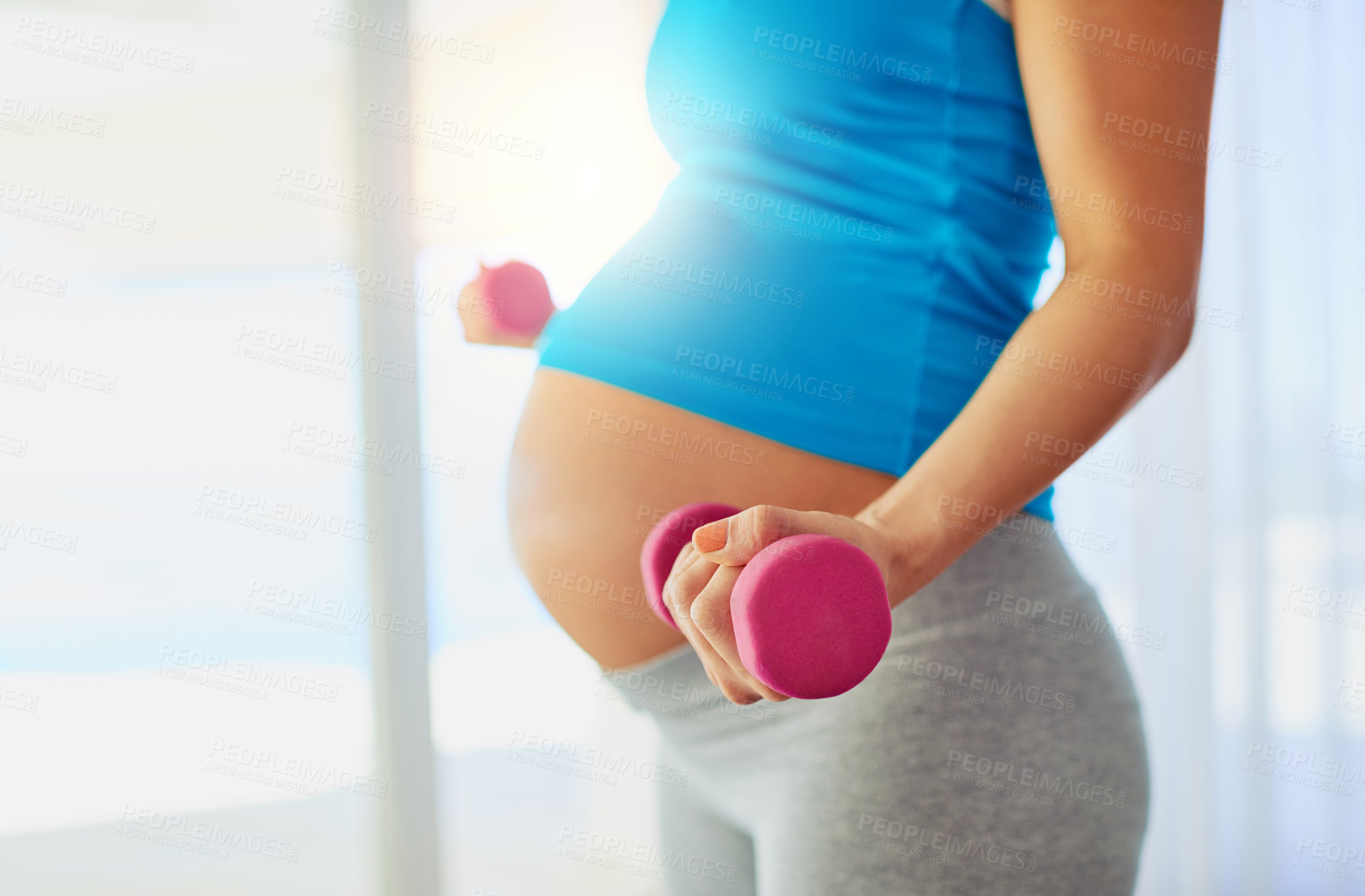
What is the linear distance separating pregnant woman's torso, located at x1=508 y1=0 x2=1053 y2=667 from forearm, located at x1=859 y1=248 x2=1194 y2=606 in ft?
0.31

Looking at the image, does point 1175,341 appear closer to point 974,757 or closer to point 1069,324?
point 1069,324

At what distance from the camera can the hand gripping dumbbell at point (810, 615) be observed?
35cm

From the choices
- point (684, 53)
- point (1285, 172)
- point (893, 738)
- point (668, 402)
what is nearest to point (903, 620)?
point (893, 738)

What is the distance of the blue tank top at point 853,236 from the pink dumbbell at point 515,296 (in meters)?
0.23

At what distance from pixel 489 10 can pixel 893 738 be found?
1.94 meters

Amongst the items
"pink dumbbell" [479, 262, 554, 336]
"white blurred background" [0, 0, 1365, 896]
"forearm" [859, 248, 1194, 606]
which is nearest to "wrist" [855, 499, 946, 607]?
"forearm" [859, 248, 1194, 606]

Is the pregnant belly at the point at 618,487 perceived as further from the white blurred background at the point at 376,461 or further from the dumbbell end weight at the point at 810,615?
the white blurred background at the point at 376,461

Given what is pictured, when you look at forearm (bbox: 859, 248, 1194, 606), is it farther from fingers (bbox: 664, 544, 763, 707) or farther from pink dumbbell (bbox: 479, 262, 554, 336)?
pink dumbbell (bbox: 479, 262, 554, 336)

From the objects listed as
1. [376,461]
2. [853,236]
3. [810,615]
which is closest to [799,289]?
[853,236]

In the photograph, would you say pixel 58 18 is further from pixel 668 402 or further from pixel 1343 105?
pixel 1343 105

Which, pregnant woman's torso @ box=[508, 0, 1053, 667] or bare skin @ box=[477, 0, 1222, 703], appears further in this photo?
pregnant woman's torso @ box=[508, 0, 1053, 667]

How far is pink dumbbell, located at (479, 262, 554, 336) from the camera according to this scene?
81 cm

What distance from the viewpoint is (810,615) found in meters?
0.35

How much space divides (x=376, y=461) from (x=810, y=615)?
166 cm
